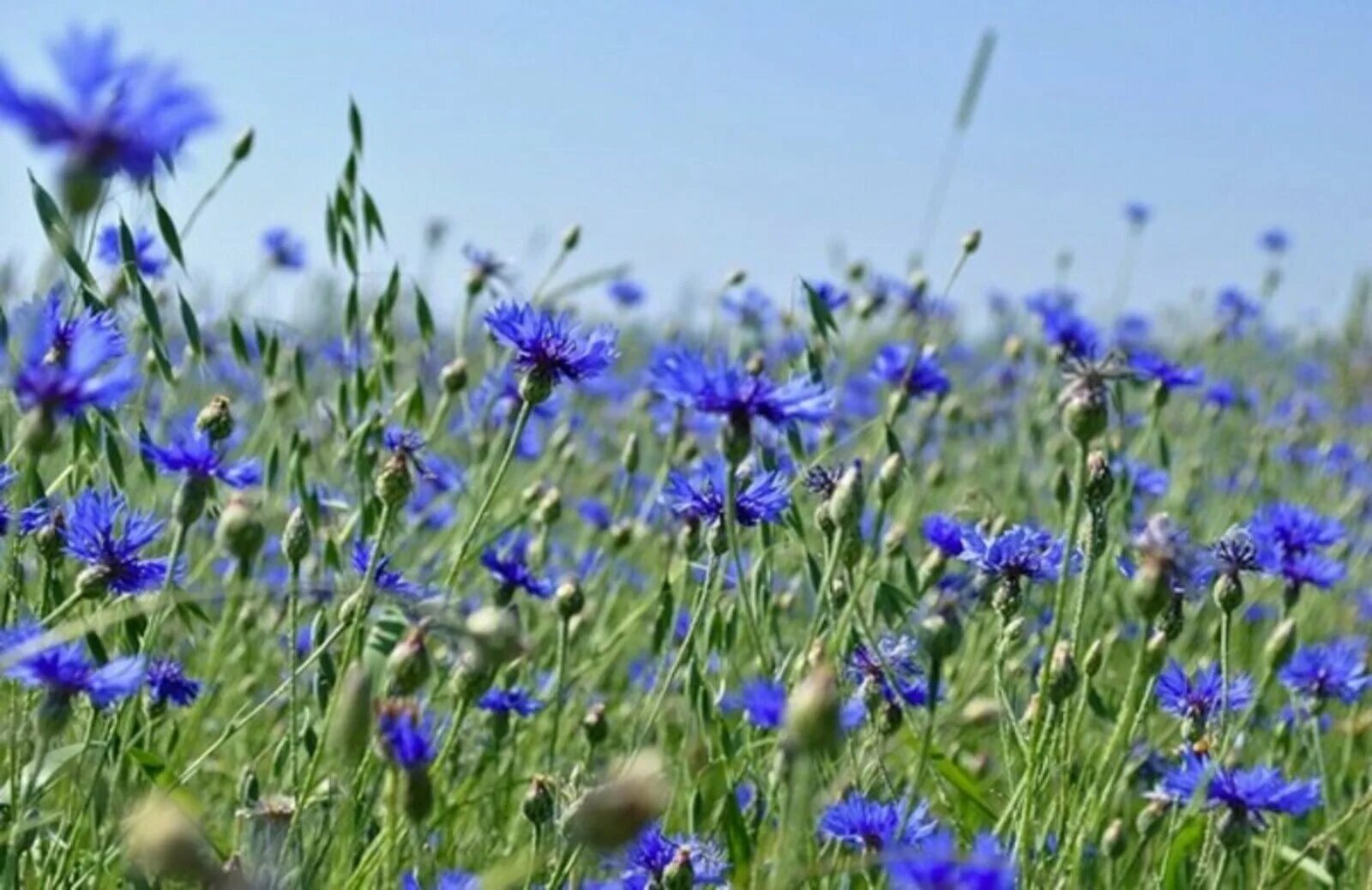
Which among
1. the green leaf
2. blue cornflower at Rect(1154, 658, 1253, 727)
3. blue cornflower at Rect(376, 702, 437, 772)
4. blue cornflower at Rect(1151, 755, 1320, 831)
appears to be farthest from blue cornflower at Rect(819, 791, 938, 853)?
the green leaf

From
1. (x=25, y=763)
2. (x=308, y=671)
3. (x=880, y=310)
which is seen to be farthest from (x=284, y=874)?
(x=880, y=310)

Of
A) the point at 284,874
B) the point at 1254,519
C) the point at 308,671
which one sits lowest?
the point at 308,671

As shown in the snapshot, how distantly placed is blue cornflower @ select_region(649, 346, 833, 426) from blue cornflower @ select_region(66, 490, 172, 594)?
48 cm

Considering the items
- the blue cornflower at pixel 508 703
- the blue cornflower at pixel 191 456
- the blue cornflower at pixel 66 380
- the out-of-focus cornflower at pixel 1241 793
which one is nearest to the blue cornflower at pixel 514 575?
the blue cornflower at pixel 508 703

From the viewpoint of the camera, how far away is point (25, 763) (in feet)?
5.82

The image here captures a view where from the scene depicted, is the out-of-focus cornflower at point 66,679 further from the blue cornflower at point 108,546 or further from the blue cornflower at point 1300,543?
the blue cornflower at point 1300,543

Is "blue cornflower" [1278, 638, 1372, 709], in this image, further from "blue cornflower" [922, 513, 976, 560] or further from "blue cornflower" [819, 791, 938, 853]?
"blue cornflower" [819, 791, 938, 853]

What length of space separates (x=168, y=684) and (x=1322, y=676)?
131cm

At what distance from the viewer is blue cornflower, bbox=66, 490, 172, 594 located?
5.72ft

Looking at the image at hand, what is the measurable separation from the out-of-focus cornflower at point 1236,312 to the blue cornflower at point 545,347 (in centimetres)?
375

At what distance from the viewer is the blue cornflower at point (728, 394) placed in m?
1.63

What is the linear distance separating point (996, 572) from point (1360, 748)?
51.2 inches

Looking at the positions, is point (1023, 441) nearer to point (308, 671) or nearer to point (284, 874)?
point (308, 671)

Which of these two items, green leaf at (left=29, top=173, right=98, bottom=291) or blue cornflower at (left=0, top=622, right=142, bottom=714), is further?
green leaf at (left=29, top=173, right=98, bottom=291)
